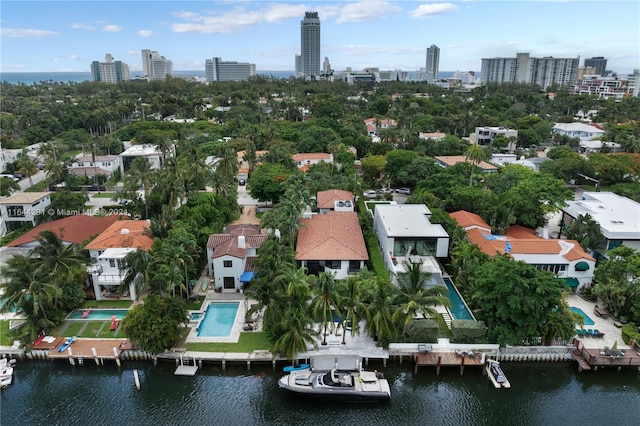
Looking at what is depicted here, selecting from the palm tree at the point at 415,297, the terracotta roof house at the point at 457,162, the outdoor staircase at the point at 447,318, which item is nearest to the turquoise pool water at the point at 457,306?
the outdoor staircase at the point at 447,318

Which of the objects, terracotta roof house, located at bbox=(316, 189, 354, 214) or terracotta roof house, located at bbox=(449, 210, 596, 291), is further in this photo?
terracotta roof house, located at bbox=(316, 189, 354, 214)

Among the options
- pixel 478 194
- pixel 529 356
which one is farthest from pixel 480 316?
pixel 478 194

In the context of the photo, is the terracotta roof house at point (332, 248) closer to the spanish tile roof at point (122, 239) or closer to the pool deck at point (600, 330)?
the spanish tile roof at point (122, 239)

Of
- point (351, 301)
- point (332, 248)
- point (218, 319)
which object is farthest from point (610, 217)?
point (218, 319)

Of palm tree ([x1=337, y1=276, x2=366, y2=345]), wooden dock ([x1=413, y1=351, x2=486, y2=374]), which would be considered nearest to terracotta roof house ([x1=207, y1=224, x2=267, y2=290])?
palm tree ([x1=337, y1=276, x2=366, y2=345])

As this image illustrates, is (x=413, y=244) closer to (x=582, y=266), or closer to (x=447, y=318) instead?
(x=447, y=318)

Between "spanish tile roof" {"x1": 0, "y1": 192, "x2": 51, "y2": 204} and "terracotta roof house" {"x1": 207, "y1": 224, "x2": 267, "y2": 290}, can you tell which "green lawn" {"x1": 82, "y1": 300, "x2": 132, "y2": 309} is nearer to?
"terracotta roof house" {"x1": 207, "y1": 224, "x2": 267, "y2": 290}
